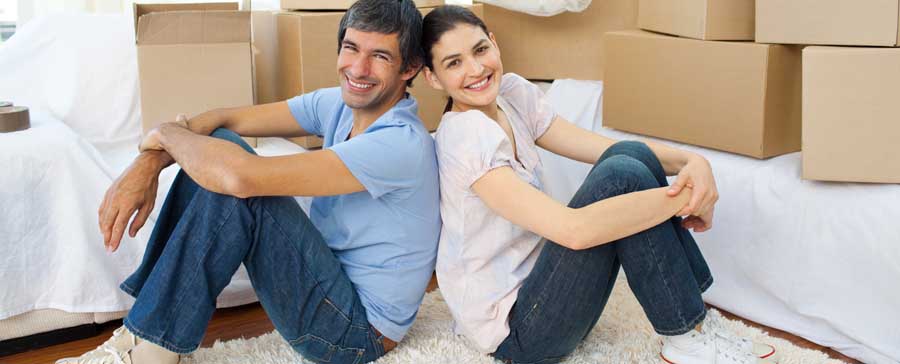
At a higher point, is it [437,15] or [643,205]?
[437,15]

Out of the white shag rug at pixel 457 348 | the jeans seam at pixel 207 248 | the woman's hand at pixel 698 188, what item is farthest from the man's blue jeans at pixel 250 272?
the woman's hand at pixel 698 188

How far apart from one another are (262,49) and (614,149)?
1083 mm

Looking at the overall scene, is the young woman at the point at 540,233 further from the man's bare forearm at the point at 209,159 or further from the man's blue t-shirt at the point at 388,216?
the man's bare forearm at the point at 209,159

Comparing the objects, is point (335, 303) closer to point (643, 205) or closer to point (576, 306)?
point (576, 306)

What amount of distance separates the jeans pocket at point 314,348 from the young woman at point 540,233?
21 cm

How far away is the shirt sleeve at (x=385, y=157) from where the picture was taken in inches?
51.8

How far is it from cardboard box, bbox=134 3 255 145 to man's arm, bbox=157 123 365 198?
622mm

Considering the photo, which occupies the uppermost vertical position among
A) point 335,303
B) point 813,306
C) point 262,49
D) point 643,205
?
point 262,49

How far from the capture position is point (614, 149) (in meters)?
1.47

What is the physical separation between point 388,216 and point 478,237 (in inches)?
5.7

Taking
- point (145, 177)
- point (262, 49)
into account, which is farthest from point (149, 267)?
point (262, 49)

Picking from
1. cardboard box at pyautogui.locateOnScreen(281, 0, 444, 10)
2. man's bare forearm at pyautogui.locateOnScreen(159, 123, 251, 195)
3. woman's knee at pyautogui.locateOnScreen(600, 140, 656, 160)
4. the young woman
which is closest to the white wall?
cardboard box at pyautogui.locateOnScreen(281, 0, 444, 10)

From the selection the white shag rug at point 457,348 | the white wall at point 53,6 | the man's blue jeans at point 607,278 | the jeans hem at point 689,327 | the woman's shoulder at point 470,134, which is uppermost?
the white wall at point 53,6

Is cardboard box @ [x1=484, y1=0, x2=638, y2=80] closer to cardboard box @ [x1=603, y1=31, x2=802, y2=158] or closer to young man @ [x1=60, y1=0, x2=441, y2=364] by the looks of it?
cardboard box @ [x1=603, y1=31, x2=802, y2=158]
